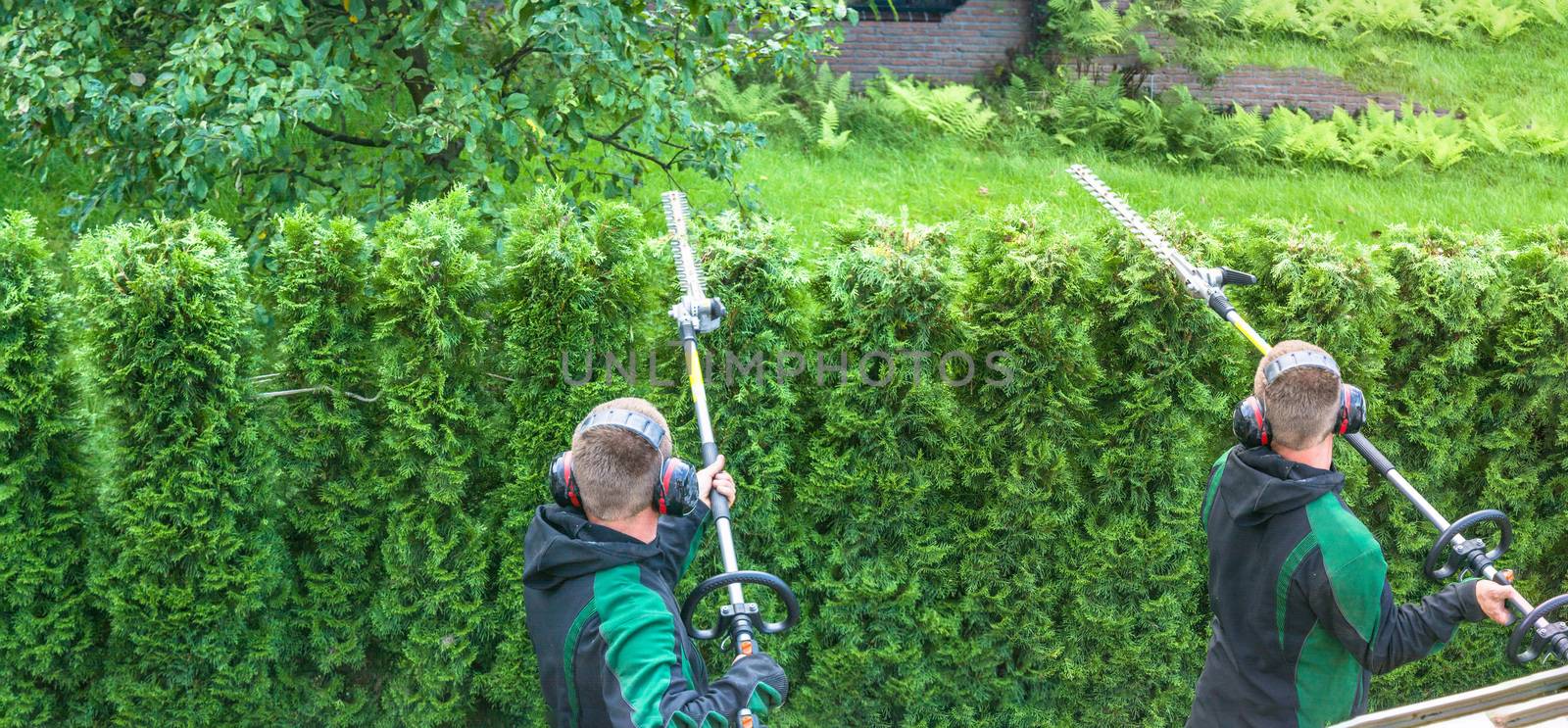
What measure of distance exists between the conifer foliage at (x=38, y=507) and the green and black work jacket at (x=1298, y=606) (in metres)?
4.40

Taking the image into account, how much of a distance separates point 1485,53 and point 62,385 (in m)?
11.7

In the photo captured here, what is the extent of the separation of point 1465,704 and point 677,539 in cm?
229

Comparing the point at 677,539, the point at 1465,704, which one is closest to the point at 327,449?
the point at 677,539

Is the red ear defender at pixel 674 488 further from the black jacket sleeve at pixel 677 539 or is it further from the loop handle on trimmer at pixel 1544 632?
the loop handle on trimmer at pixel 1544 632

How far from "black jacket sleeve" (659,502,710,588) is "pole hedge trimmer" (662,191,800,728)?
78mm

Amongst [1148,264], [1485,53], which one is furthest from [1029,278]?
[1485,53]

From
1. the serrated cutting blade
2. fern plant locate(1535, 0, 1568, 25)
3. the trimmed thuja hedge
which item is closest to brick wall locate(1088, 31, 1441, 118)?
fern plant locate(1535, 0, 1568, 25)

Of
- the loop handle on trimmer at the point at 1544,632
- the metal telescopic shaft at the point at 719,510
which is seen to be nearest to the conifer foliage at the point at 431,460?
the metal telescopic shaft at the point at 719,510

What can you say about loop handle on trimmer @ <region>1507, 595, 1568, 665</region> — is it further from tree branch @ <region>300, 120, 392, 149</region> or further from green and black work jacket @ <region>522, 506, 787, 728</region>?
tree branch @ <region>300, 120, 392, 149</region>

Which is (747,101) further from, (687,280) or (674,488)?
(674,488)

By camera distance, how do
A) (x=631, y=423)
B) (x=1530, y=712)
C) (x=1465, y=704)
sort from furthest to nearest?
(x=631, y=423)
(x=1465, y=704)
(x=1530, y=712)

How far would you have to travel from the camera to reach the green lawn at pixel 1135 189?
29.2ft

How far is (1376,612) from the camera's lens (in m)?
3.54

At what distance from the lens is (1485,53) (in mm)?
10781
